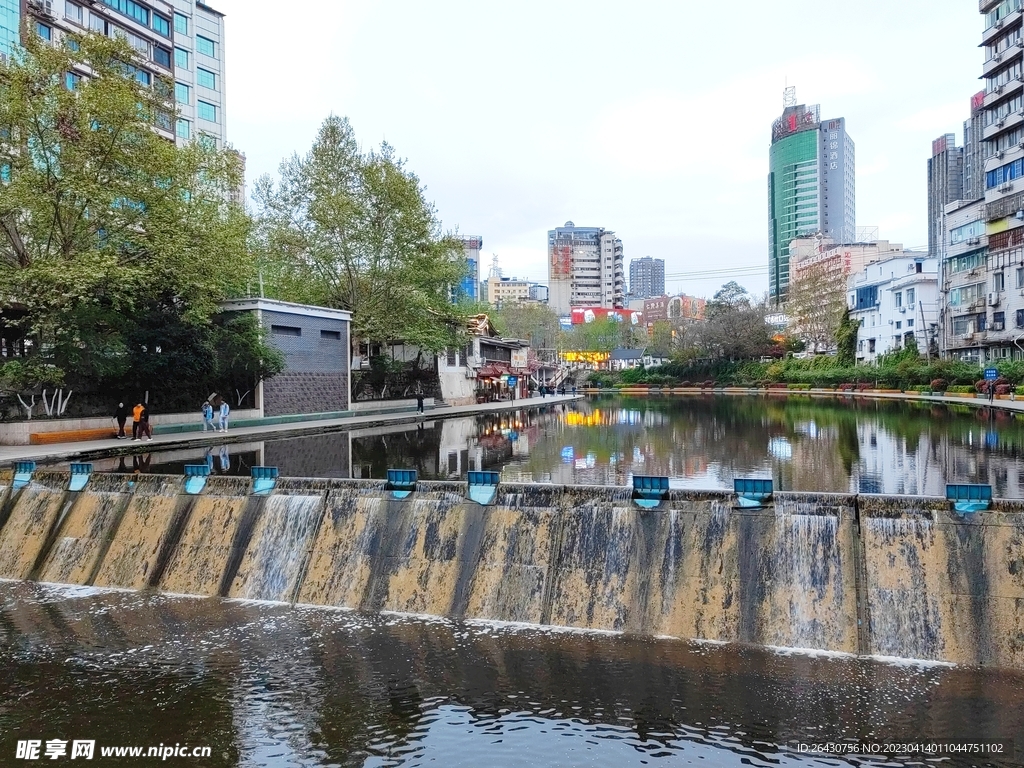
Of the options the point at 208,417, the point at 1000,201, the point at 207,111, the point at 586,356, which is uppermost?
the point at 207,111

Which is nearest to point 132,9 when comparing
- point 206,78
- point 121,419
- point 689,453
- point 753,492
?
point 206,78

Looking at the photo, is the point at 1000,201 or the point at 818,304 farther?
the point at 818,304

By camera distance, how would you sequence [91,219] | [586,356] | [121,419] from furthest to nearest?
[586,356], [91,219], [121,419]

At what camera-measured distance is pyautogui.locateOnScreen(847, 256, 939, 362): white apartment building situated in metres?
70.8

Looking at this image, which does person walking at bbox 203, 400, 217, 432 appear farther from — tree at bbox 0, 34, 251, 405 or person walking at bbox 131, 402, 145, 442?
person walking at bbox 131, 402, 145, 442

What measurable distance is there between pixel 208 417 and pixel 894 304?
67890 millimetres

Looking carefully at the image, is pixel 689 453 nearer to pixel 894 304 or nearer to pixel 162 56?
pixel 162 56

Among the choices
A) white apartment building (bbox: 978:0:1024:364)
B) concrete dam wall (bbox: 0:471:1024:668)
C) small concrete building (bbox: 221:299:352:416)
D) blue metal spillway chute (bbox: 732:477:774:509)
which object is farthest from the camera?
white apartment building (bbox: 978:0:1024:364)

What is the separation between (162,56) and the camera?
200 feet

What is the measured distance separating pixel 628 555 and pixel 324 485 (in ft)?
18.4

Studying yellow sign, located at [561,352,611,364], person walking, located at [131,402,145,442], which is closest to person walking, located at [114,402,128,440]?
person walking, located at [131,402,145,442]

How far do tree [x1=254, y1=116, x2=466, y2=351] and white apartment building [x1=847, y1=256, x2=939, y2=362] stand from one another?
156 ft

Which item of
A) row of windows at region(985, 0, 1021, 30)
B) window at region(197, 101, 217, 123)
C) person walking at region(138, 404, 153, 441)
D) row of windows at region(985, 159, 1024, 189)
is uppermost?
row of windows at region(985, 0, 1021, 30)

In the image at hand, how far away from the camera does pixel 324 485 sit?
13531 mm
